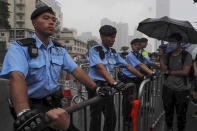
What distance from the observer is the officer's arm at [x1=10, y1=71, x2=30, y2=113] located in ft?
4.34

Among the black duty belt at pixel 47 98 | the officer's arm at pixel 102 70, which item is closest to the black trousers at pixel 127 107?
the officer's arm at pixel 102 70

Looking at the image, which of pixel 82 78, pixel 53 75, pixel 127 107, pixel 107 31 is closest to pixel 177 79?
pixel 127 107

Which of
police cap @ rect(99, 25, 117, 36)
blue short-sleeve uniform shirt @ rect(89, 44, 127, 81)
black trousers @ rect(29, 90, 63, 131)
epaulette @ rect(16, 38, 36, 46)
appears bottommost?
black trousers @ rect(29, 90, 63, 131)

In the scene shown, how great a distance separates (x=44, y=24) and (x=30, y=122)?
3.81ft

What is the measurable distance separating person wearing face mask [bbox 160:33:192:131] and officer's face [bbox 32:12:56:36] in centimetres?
234

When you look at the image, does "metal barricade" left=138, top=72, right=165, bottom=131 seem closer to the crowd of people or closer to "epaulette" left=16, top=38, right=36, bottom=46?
the crowd of people

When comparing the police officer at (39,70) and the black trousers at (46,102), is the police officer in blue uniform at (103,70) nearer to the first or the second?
the police officer at (39,70)

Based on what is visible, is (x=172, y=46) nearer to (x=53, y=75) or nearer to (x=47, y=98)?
(x=53, y=75)

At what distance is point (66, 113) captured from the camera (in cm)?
122

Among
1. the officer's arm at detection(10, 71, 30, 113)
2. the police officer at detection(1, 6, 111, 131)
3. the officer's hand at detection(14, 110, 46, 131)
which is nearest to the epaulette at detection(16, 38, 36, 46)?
the police officer at detection(1, 6, 111, 131)

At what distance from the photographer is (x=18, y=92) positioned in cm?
139

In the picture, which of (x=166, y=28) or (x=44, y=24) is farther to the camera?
(x=166, y=28)

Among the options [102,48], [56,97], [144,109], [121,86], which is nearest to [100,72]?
[102,48]

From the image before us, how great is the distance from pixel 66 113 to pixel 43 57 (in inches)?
32.0
